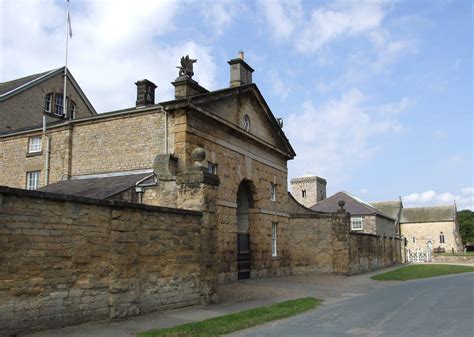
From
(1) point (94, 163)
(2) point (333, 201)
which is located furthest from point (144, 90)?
(2) point (333, 201)

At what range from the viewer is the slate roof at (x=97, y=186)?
17.7m

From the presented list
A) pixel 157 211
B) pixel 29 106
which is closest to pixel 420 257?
pixel 29 106

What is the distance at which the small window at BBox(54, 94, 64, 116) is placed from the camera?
32.8 metres

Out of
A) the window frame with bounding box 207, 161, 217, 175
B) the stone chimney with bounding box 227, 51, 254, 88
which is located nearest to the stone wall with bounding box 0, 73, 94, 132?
the stone chimney with bounding box 227, 51, 254, 88

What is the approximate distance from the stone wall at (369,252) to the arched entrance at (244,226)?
739 centimetres

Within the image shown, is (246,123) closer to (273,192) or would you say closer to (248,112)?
(248,112)

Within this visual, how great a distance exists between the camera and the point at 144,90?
2402cm

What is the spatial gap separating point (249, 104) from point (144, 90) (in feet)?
17.4

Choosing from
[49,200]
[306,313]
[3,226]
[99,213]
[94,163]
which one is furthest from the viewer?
[94,163]

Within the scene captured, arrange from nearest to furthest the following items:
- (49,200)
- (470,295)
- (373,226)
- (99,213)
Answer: (49,200) < (99,213) < (470,295) < (373,226)

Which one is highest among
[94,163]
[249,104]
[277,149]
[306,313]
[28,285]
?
[249,104]

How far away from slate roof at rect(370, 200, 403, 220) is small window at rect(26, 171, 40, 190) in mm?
63295

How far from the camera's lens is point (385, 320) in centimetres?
1131

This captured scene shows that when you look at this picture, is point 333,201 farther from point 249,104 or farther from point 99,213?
point 99,213
